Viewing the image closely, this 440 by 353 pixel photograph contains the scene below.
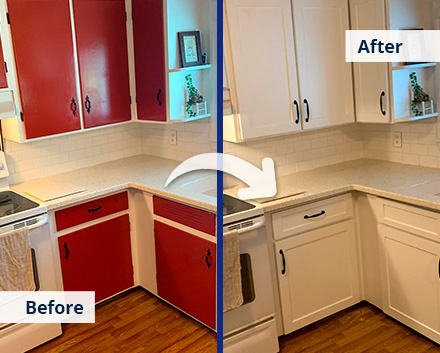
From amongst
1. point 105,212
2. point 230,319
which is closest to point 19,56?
point 105,212

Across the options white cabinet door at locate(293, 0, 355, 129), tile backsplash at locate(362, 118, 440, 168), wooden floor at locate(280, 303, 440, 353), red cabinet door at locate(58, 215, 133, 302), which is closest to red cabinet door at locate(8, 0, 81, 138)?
red cabinet door at locate(58, 215, 133, 302)

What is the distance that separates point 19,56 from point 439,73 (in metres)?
1.29

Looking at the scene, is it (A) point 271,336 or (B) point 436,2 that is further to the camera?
(B) point 436,2

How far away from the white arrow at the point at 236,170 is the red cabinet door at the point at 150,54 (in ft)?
0.45

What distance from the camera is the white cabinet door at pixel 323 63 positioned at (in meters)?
1.58

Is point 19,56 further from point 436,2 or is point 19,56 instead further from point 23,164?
point 436,2

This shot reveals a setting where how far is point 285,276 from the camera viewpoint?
5.07 feet

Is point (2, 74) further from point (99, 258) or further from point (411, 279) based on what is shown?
point (411, 279)

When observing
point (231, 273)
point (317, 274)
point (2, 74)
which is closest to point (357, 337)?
point (317, 274)

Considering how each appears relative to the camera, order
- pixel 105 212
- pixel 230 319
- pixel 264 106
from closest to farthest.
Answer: pixel 230 319 → pixel 105 212 → pixel 264 106

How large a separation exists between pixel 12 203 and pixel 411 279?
114 cm

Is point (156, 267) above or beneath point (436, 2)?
beneath

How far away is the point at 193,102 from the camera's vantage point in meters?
1.04

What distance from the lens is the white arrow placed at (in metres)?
1.16
